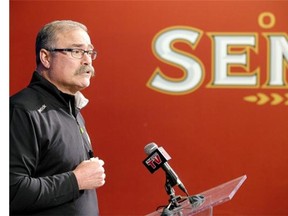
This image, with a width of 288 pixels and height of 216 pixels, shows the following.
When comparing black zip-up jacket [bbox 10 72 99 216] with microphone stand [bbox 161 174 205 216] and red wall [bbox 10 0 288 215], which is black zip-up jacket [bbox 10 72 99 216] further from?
red wall [bbox 10 0 288 215]

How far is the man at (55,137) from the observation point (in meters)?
1.69

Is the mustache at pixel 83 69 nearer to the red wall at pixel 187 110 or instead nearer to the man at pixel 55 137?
the man at pixel 55 137

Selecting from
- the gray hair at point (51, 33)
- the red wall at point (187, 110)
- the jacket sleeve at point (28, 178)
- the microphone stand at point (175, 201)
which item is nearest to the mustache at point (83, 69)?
the gray hair at point (51, 33)

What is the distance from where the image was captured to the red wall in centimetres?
320

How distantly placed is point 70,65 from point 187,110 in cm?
138

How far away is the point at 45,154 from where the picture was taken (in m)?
1.75

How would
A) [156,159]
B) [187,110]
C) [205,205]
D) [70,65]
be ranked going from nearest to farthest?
[205,205] < [156,159] < [70,65] < [187,110]

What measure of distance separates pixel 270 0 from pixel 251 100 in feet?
1.69

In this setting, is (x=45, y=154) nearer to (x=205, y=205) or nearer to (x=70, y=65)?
(x=70, y=65)

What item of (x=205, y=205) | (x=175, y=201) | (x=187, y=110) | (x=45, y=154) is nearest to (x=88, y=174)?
(x=45, y=154)

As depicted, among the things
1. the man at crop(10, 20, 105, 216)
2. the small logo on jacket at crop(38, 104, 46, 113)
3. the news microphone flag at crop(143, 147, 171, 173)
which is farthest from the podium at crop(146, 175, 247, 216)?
the small logo on jacket at crop(38, 104, 46, 113)

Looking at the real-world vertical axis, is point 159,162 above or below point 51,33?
below
